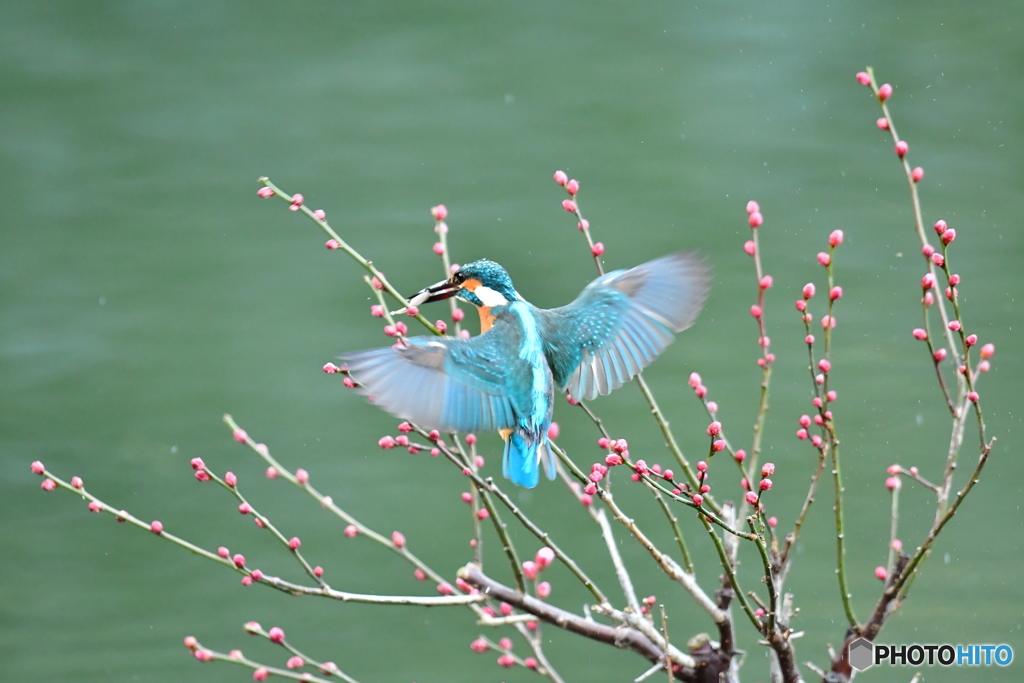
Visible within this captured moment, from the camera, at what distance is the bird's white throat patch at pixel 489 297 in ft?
4.15

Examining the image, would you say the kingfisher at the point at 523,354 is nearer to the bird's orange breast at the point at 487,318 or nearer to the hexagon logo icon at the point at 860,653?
the bird's orange breast at the point at 487,318

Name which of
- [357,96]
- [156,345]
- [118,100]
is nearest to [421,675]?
[156,345]

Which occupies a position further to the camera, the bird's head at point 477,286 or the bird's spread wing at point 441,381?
the bird's head at point 477,286

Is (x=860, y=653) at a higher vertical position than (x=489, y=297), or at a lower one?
lower

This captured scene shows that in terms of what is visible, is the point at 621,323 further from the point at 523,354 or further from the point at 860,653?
the point at 860,653

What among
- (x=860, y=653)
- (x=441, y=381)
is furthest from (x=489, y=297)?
(x=860, y=653)

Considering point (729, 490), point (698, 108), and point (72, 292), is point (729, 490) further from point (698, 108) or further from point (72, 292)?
point (72, 292)

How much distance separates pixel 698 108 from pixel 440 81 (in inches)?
22.6

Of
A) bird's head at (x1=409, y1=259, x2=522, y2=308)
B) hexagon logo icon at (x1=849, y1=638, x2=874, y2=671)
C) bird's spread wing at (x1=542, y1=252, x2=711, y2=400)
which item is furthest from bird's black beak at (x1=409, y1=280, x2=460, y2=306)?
hexagon logo icon at (x1=849, y1=638, x2=874, y2=671)

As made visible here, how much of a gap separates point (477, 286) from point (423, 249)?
2.76 feet

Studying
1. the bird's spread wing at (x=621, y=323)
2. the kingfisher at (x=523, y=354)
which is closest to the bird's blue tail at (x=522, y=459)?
the kingfisher at (x=523, y=354)

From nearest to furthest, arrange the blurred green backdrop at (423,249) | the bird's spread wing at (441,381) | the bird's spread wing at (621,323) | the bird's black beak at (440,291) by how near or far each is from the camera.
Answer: the bird's spread wing at (441,381), the bird's black beak at (440,291), the bird's spread wing at (621,323), the blurred green backdrop at (423,249)

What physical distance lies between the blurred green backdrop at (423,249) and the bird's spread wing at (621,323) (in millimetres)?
666

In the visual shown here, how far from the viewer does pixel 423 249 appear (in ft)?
6.82
